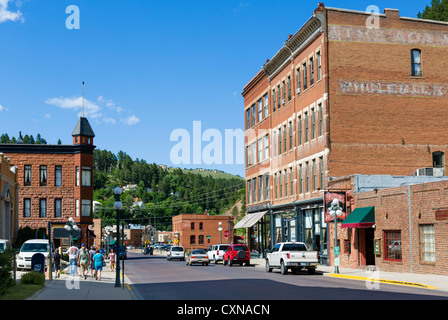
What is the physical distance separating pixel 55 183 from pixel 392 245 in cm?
4734

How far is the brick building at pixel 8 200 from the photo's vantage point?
171 ft

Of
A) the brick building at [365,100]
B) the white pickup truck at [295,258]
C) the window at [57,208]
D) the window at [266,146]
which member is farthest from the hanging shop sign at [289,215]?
the window at [57,208]

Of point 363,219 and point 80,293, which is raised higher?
point 363,219

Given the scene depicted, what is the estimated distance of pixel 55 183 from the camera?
73.9 metres

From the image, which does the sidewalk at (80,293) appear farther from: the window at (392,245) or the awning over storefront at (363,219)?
the awning over storefront at (363,219)

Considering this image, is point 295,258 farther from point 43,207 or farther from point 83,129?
point 43,207

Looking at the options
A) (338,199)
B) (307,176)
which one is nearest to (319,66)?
(307,176)

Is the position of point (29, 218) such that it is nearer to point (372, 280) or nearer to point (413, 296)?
point (372, 280)

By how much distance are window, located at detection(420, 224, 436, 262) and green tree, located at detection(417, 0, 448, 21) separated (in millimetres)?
41689

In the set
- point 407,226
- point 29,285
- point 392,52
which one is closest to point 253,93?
point 392,52

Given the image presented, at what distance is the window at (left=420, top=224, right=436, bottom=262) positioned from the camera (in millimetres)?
32719

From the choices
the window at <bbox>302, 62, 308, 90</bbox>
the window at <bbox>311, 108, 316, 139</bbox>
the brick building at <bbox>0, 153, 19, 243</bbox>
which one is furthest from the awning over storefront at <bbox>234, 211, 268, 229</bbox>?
the brick building at <bbox>0, 153, 19, 243</bbox>
